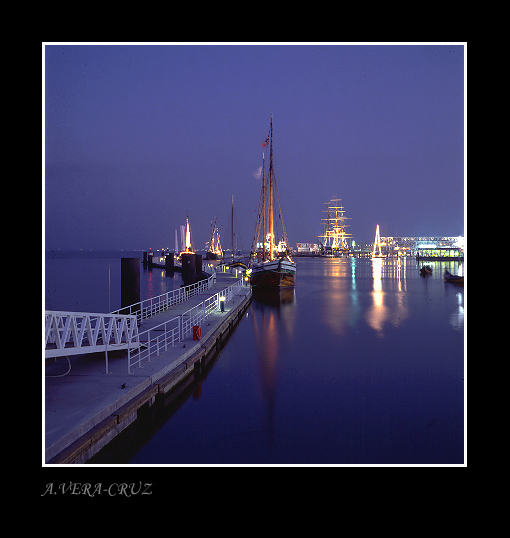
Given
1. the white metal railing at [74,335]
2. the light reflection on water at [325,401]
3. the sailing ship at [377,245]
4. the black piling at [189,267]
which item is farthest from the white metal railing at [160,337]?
the sailing ship at [377,245]

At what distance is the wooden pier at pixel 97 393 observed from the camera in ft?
20.3

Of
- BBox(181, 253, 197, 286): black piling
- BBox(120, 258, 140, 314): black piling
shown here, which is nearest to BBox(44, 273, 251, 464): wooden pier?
BBox(120, 258, 140, 314): black piling

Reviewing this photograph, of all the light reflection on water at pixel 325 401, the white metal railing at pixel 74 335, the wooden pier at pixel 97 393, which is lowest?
the light reflection on water at pixel 325 401

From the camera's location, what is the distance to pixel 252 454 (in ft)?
29.0

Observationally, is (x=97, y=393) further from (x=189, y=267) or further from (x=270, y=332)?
(x=189, y=267)

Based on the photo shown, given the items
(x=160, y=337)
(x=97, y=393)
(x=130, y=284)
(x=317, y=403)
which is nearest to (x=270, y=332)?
(x=130, y=284)

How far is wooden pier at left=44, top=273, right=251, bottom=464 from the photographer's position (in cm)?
619

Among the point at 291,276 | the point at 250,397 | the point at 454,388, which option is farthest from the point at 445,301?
the point at 250,397

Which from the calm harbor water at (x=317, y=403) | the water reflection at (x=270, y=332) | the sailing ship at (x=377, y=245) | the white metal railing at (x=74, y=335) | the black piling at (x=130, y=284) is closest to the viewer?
the white metal railing at (x=74, y=335)

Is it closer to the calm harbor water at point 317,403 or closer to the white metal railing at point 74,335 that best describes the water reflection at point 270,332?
the calm harbor water at point 317,403
